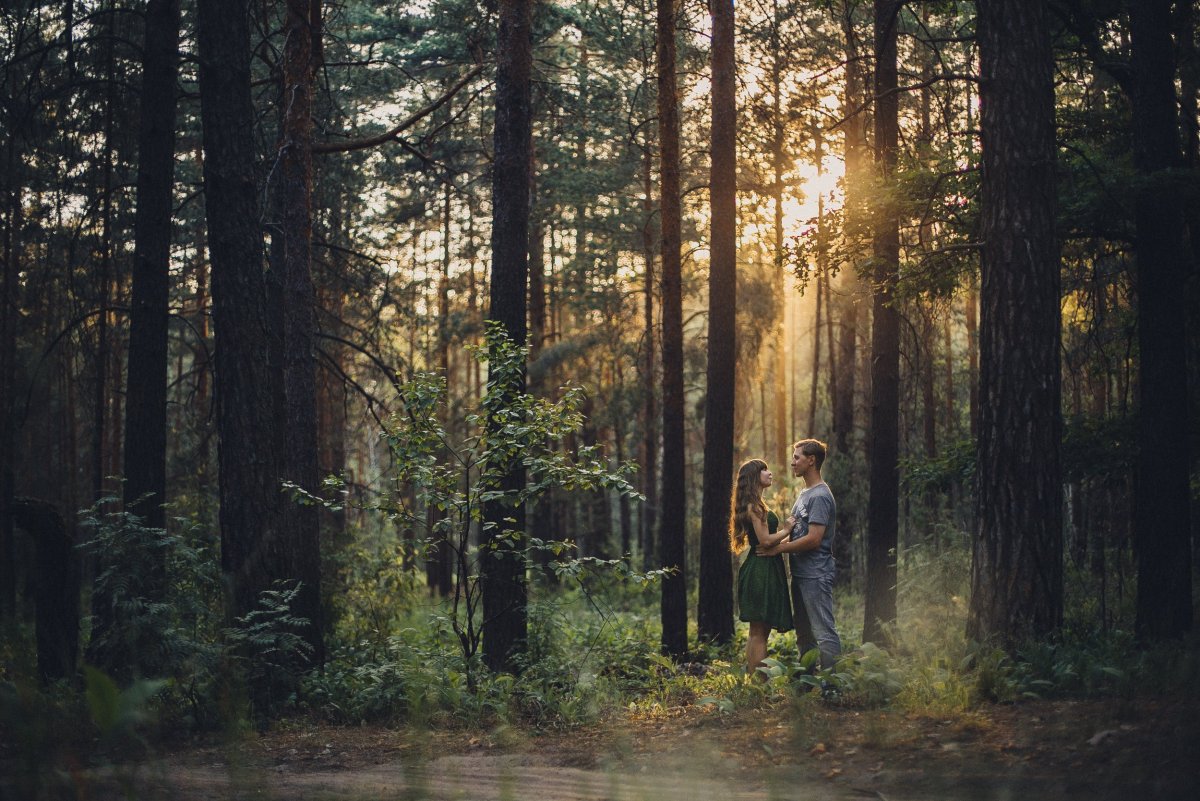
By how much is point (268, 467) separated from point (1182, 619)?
30.3 ft

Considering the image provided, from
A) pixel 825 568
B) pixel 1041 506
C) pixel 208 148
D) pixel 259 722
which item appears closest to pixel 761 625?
pixel 825 568

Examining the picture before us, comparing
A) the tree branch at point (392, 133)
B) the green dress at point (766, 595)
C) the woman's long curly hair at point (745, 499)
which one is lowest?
the green dress at point (766, 595)

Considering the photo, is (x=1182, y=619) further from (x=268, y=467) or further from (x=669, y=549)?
(x=268, y=467)

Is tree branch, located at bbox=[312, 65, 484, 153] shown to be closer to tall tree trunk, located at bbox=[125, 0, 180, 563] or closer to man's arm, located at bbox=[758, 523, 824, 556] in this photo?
tall tree trunk, located at bbox=[125, 0, 180, 563]

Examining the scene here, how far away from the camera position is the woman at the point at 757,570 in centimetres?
873

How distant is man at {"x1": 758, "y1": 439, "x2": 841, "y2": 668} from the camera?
838cm

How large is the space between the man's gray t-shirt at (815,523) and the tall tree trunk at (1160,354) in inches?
148

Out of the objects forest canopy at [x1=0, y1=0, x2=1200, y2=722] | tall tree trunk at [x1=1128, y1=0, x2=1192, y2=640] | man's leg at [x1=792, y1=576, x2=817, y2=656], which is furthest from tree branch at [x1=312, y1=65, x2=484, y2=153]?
tall tree trunk at [x1=1128, y1=0, x2=1192, y2=640]

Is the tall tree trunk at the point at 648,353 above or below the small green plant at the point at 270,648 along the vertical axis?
above

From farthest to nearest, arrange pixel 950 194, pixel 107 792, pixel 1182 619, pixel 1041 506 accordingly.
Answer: pixel 950 194 → pixel 1182 619 → pixel 1041 506 → pixel 107 792

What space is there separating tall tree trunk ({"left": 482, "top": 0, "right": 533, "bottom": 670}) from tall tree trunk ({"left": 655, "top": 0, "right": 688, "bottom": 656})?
3.70m

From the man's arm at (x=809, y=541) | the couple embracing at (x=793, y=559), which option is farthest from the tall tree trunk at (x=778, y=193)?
the man's arm at (x=809, y=541)

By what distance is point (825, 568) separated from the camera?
8523mm

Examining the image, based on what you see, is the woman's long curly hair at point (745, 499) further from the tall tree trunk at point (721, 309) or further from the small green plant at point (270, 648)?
the tall tree trunk at point (721, 309)
